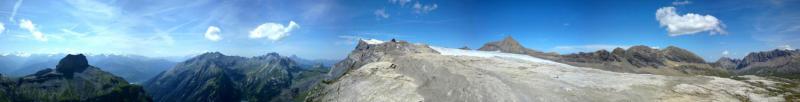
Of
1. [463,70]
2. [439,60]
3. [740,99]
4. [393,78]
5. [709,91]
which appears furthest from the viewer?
[439,60]

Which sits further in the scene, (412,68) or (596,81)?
(412,68)

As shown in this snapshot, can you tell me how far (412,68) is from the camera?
247 feet

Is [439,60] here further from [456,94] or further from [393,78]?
[456,94]

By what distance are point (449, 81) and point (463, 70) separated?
10633 millimetres

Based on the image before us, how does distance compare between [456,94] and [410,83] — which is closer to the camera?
[456,94]

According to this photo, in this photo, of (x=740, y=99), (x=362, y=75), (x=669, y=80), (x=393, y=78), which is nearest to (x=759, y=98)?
(x=740, y=99)

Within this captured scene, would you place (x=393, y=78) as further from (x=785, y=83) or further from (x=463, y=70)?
(x=785, y=83)

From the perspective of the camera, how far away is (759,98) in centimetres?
4903

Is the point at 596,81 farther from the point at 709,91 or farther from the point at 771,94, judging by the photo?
the point at 771,94

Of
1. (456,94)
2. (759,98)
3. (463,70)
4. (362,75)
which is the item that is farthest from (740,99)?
(362,75)

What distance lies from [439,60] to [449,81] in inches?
953

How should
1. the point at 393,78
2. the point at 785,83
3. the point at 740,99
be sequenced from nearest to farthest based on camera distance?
the point at 740,99
the point at 785,83
the point at 393,78

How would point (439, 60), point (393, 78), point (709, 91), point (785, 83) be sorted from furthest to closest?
1. point (439, 60)
2. point (393, 78)
3. point (785, 83)
4. point (709, 91)

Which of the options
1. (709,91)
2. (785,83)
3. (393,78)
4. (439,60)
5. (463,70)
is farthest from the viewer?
(439,60)
